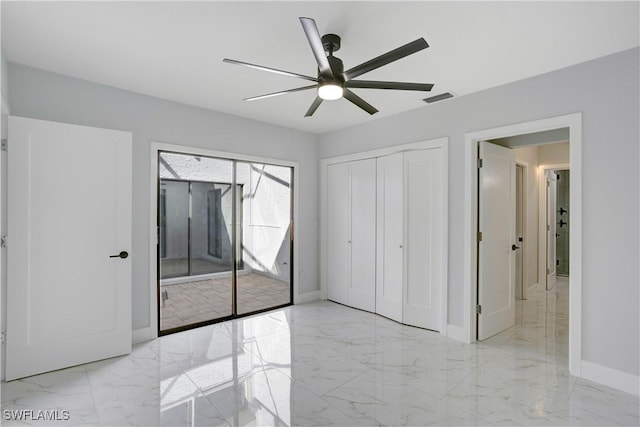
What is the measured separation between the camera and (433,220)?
3787mm

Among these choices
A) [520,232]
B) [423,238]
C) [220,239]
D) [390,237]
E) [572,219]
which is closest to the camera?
[572,219]

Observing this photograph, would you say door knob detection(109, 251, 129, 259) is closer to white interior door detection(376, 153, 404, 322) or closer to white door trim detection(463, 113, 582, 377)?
white interior door detection(376, 153, 404, 322)

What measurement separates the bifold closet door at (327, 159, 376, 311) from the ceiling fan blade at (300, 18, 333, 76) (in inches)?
97.1

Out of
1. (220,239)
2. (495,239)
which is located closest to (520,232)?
(495,239)

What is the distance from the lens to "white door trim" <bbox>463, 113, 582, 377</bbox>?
8.98 feet

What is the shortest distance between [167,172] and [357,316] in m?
3.01

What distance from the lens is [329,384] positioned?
2574 mm

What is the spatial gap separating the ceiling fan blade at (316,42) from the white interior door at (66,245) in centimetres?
218

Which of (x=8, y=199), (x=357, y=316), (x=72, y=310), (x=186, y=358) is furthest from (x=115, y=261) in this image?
(x=357, y=316)

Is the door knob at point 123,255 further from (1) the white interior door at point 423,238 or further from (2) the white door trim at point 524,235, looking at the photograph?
(2) the white door trim at point 524,235

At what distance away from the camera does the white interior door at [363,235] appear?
4469 mm

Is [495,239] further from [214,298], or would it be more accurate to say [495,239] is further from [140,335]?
[140,335]

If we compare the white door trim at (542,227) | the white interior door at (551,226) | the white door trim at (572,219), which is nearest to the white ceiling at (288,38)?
the white door trim at (572,219)

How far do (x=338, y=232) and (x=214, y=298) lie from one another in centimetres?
200
